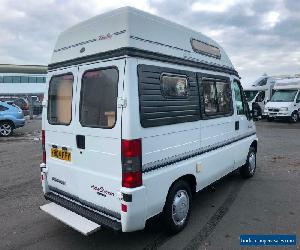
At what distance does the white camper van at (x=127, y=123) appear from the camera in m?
3.69

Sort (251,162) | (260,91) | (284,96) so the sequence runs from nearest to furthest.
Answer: (251,162), (284,96), (260,91)

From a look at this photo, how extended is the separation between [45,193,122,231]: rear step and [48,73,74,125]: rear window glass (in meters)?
1.11

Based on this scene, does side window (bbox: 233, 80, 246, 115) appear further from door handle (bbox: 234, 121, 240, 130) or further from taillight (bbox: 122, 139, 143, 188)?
taillight (bbox: 122, 139, 143, 188)

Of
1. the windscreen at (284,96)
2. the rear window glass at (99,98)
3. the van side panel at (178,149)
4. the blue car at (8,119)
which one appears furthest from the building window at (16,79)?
the rear window glass at (99,98)

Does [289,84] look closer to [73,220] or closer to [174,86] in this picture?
[174,86]

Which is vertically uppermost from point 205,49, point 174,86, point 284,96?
point 205,49

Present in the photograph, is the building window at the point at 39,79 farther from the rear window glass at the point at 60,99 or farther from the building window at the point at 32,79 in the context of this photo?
the rear window glass at the point at 60,99

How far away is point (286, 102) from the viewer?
66.6ft

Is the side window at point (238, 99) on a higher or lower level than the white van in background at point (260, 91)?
lower

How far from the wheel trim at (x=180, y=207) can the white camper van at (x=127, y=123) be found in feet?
0.05

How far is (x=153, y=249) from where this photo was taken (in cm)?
401

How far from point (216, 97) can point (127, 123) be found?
2405 mm

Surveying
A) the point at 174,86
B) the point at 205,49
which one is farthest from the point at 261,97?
the point at 174,86

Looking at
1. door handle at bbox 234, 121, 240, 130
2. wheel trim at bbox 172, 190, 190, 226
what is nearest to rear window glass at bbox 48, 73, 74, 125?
wheel trim at bbox 172, 190, 190, 226
